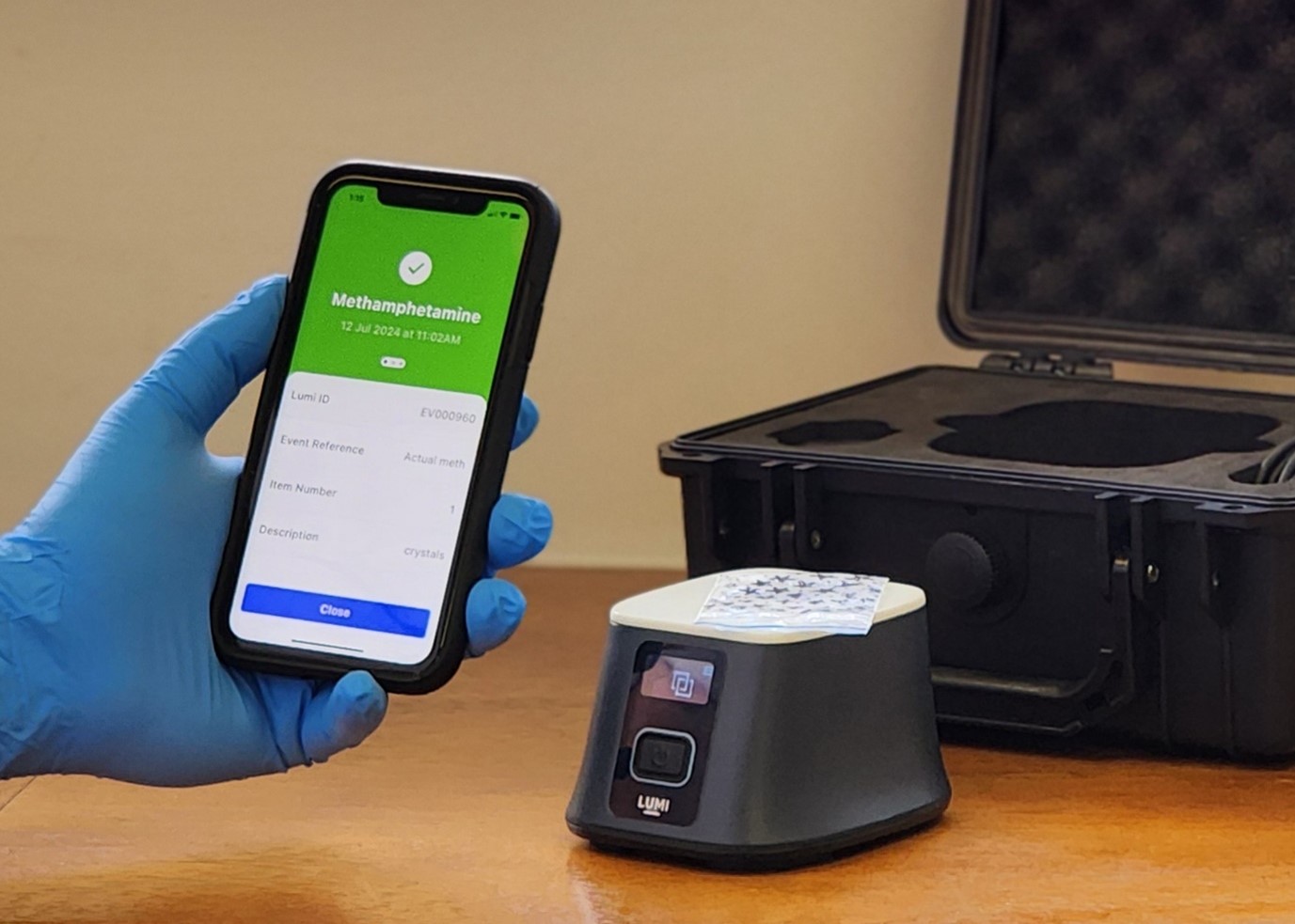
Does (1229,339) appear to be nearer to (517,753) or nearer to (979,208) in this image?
(979,208)

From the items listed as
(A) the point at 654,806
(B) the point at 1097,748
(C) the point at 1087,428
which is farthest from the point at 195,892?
(C) the point at 1087,428

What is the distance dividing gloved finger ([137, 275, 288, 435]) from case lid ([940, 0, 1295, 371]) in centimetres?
55

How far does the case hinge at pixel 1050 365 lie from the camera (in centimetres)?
126

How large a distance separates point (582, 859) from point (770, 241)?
0.63m

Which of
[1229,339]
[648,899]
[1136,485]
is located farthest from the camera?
[1229,339]

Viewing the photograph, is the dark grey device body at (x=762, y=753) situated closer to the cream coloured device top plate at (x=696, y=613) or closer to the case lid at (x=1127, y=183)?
the cream coloured device top plate at (x=696, y=613)

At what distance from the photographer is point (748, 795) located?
0.81 meters

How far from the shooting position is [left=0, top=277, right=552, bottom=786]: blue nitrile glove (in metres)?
0.82

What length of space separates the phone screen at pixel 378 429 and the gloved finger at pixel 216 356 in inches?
0.9

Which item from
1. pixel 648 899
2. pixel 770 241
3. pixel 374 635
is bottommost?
pixel 648 899

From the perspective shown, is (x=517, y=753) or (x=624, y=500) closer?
(x=517, y=753)

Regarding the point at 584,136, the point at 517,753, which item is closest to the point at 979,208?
the point at 584,136

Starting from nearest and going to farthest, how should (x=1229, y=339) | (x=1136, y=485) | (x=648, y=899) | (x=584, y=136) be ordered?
1. (x=648, y=899)
2. (x=1136, y=485)
3. (x=1229, y=339)
4. (x=584, y=136)

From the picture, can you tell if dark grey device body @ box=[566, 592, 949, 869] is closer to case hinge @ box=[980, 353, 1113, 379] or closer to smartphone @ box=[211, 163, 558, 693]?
smartphone @ box=[211, 163, 558, 693]
